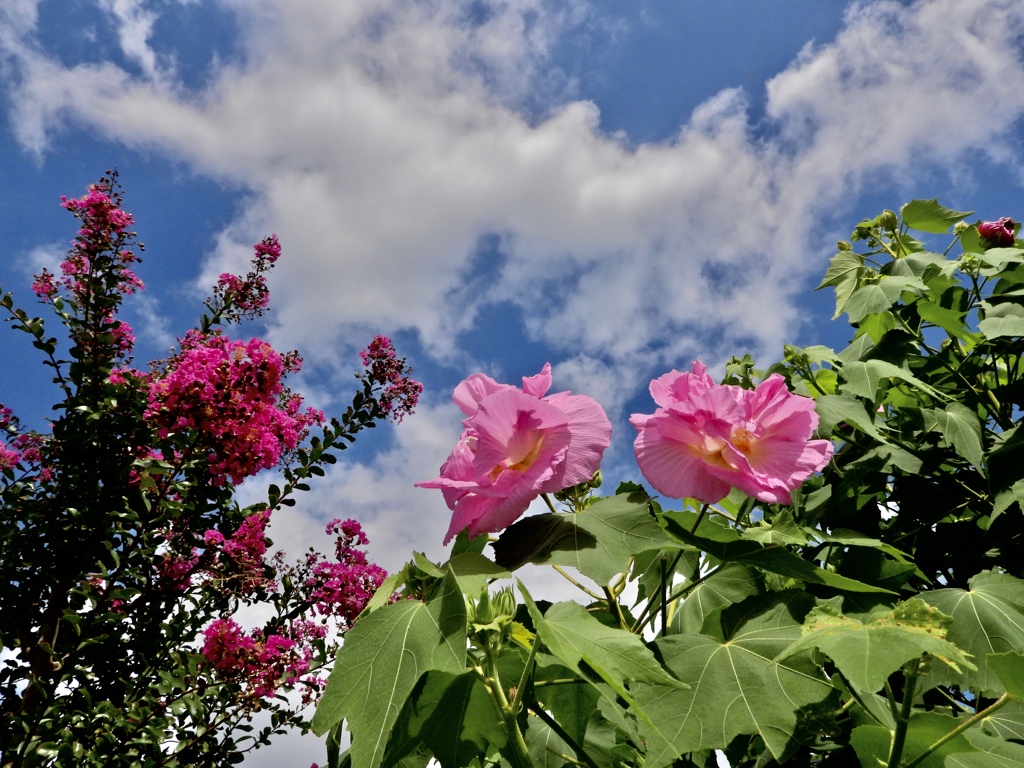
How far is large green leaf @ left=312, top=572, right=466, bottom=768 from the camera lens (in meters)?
0.65

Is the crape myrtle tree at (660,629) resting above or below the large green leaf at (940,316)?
below

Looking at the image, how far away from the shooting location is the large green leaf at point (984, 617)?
1028 millimetres

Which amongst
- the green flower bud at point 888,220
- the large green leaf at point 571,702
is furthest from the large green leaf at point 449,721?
the green flower bud at point 888,220

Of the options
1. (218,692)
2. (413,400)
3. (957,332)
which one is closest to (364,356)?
(413,400)

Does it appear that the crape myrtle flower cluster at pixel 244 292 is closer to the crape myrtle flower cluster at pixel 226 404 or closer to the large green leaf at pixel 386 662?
the crape myrtle flower cluster at pixel 226 404

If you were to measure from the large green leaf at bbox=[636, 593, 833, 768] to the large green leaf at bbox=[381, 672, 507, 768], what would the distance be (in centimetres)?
17

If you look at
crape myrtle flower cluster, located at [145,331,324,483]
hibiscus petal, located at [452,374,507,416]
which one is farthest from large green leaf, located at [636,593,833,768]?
A: crape myrtle flower cluster, located at [145,331,324,483]

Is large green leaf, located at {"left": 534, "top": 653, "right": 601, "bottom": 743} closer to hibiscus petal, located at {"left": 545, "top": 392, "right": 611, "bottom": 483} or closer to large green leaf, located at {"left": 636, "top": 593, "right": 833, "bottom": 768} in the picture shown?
large green leaf, located at {"left": 636, "top": 593, "right": 833, "bottom": 768}

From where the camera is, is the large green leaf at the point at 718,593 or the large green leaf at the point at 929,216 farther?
the large green leaf at the point at 929,216

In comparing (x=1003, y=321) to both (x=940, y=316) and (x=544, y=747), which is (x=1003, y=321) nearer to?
(x=940, y=316)

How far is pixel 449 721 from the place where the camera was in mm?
765

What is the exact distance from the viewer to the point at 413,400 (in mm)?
3840

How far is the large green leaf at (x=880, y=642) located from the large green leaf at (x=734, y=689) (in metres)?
Result: 0.12

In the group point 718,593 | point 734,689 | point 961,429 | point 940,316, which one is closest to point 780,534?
point 718,593
